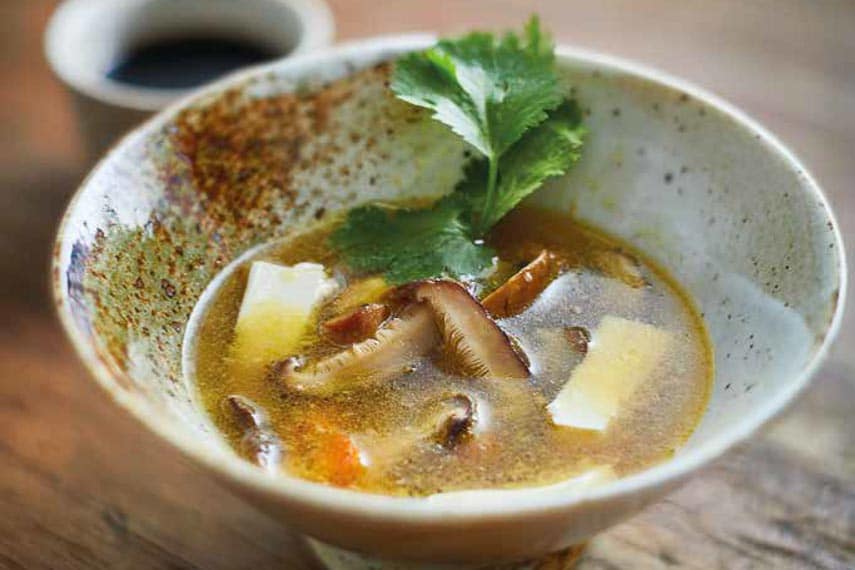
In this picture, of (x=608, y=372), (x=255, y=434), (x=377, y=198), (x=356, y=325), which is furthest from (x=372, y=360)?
(x=377, y=198)

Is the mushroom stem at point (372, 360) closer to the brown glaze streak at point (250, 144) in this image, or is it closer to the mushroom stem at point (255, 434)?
the mushroom stem at point (255, 434)

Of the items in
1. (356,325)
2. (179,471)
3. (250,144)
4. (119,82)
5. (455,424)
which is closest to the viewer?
(455,424)

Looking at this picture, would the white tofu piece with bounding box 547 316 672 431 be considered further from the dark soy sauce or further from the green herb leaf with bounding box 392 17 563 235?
the dark soy sauce

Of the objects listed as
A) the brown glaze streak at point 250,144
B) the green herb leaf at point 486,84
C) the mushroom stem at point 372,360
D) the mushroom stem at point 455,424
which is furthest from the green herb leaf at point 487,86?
the mushroom stem at point 455,424

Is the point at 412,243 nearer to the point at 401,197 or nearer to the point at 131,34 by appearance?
the point at 401,197

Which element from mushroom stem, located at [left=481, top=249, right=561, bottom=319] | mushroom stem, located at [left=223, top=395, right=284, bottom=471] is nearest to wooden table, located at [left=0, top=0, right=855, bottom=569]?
mushroom stem, located at [left=223, top=395, right=284, bottom=471]

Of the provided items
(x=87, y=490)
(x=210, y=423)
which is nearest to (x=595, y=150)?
(x=210, y=423)
